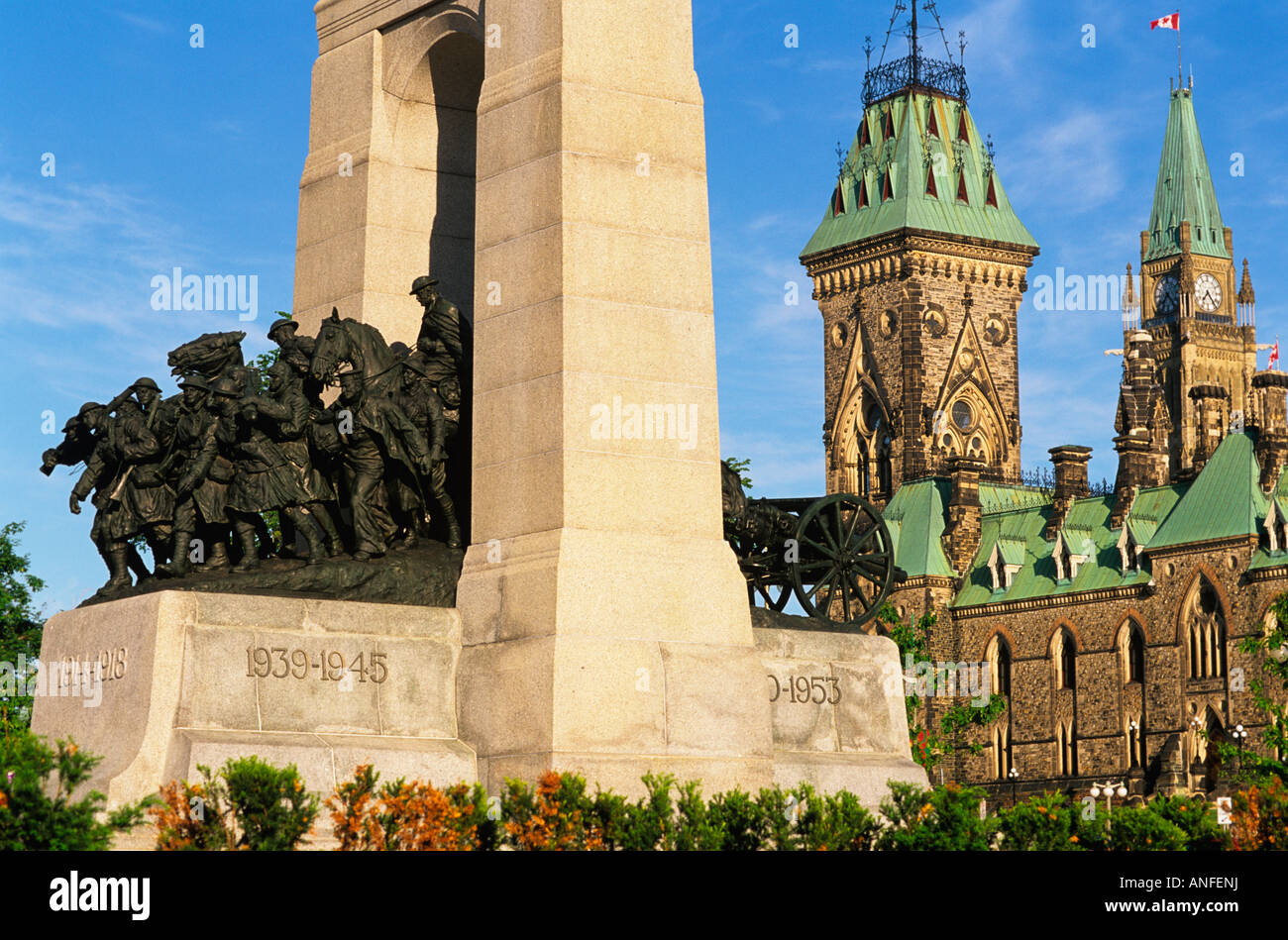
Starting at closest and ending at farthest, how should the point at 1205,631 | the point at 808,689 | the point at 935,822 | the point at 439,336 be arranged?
the point at 935,822 < the point at 808,689 < the point at 439,336 < the point at 1205,631

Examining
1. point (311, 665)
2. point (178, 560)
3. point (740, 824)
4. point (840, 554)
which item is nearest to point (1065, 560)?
point (840, 554)

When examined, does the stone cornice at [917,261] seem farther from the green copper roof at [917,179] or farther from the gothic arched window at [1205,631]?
the gothic arched window at [1205,631]

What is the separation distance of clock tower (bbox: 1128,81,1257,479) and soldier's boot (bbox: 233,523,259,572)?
14572 centimetres

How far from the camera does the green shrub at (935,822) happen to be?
19062mm

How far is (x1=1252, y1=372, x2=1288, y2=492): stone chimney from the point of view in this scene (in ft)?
323

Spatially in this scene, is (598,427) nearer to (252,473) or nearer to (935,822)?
(252,473)

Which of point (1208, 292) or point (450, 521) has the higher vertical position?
point (1208, 292)

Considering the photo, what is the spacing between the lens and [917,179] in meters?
144

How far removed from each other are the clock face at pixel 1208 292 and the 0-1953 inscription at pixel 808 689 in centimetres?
14867

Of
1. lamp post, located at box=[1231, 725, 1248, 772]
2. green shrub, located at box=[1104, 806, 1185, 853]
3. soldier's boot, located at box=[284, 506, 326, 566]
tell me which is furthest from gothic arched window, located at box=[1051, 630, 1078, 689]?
green shrub, located at box=[1104, 806, 1185, 853]

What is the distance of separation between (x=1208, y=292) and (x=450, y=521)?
152 meters
